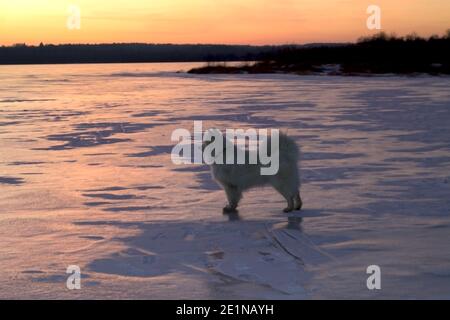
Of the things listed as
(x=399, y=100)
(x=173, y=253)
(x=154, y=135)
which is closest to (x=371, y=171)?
(x=173, y=253)

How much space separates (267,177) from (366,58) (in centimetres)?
5027

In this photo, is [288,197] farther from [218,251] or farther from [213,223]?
[218,251]

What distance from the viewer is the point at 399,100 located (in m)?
19.6

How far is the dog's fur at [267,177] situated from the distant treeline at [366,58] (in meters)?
39.1

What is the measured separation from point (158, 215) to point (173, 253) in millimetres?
1234

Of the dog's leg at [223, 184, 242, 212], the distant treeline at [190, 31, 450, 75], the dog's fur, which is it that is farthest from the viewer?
the distant treeline at [190, 31, 450, 75]

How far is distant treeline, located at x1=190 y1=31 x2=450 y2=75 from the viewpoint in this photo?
4675 centimetres

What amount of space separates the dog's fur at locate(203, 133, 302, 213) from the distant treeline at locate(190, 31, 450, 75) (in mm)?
39130

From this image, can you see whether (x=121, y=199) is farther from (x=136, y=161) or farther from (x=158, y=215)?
(x=136, y=161)

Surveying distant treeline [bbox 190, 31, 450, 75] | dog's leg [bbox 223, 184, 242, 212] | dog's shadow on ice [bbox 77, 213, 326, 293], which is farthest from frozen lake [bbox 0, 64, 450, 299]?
distant treeline [bbox 190, 31, 450, 75]
